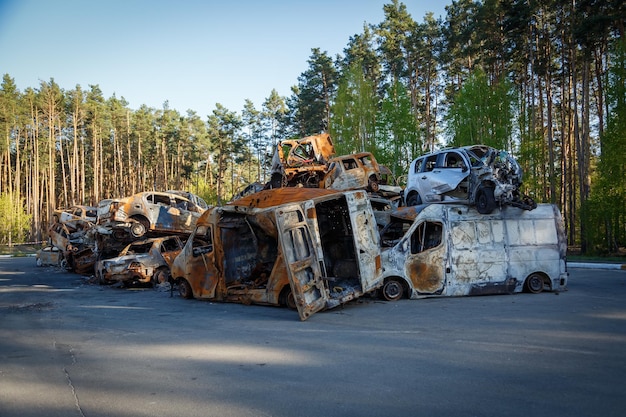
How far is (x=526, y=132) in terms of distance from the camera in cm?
3234

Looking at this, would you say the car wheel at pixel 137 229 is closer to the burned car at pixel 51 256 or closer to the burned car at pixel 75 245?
the burned car at pixel 75 245

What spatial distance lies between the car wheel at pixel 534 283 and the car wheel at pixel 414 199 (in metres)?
4.02

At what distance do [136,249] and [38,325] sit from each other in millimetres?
7449

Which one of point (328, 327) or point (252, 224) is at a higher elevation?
point (252, 224)

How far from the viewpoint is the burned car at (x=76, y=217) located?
2167cm

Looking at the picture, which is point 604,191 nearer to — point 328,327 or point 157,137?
point 328,327

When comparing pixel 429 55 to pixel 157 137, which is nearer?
pixel 429 55

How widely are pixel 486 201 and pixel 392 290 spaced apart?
10.0ft

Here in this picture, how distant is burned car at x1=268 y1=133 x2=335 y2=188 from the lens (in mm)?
18328

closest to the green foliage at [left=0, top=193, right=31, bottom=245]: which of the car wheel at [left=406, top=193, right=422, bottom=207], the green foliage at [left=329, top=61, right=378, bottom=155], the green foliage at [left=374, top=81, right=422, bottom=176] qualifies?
the green foliage at [left=329, top=61, right=378, bottom=155]

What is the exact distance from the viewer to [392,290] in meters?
10.5

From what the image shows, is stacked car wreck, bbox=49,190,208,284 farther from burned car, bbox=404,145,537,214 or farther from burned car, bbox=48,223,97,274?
burned car, bbox=404,145,537,214

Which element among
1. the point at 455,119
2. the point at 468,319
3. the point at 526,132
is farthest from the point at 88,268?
the point at 526,132

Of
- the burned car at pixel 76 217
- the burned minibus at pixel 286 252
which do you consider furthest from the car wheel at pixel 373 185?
the burned car at pixel 76 217
